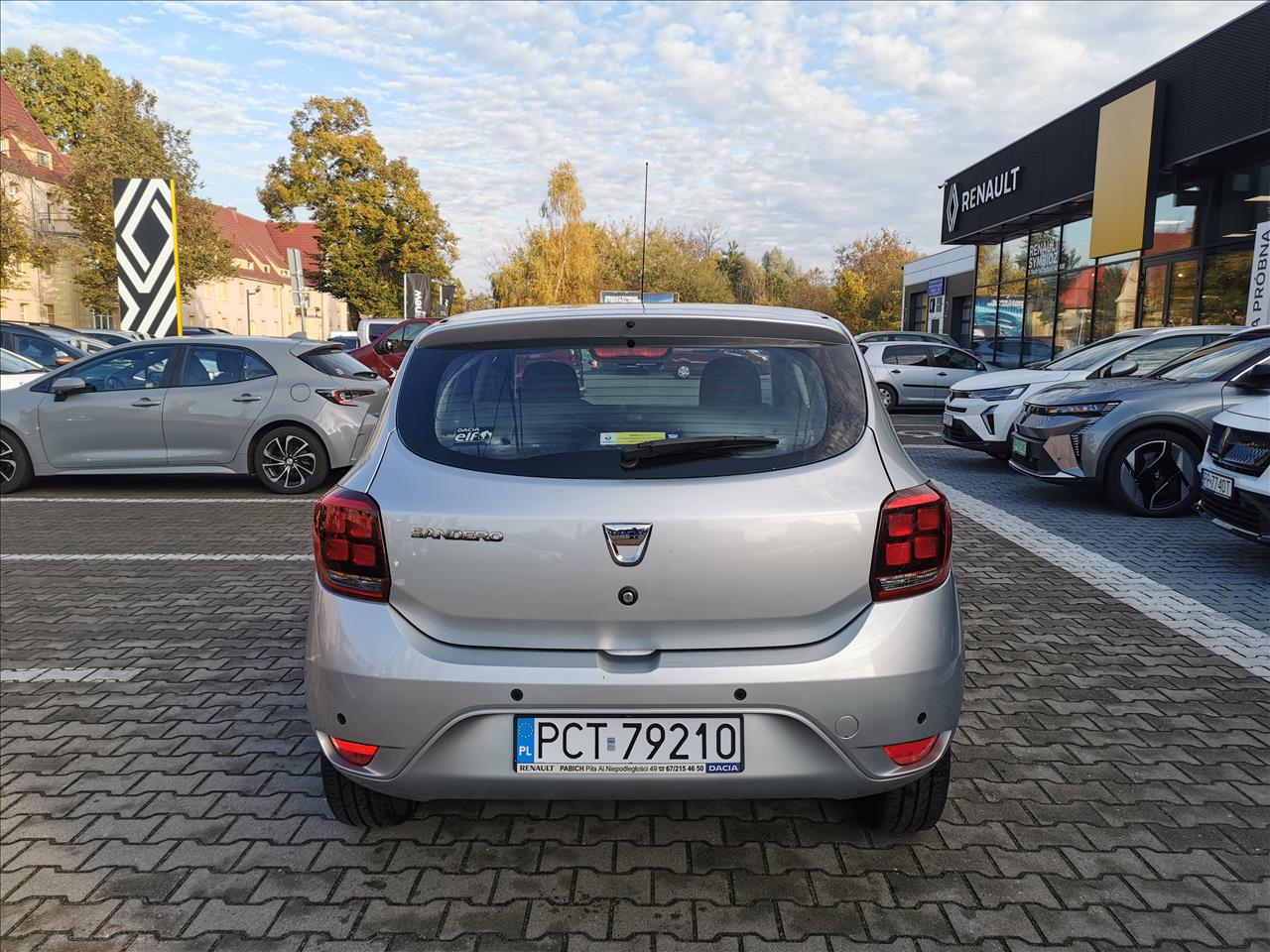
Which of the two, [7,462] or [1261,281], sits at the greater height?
[1261,281]

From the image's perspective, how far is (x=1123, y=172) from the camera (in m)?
18.0

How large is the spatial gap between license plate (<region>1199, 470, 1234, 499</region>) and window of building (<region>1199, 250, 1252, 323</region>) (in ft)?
37.6

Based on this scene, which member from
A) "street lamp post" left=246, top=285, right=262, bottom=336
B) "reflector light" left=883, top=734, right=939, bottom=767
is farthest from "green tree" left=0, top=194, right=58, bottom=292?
"reflector light" left=883, top=734, right=939, bottom=767

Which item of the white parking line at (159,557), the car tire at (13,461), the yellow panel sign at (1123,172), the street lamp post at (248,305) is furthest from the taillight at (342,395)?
the street lamp post at (248,305)

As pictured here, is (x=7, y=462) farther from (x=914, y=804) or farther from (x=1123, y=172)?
(x=1123, y=172)

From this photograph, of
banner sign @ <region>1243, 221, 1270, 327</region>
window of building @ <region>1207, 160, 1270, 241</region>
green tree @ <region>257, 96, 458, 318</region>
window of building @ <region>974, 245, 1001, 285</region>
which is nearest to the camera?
banner sign @ <region>1243, 221, 1270, 327</region>

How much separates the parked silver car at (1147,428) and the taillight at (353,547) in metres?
7.24

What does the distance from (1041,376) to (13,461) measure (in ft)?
34.7

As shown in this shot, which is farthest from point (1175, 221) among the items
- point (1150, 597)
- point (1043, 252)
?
point (1150, 597)

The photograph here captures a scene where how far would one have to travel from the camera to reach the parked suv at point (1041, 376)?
977 cm

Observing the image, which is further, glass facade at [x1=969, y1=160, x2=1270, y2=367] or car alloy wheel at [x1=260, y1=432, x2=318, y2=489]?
glass facade at [x1=969, y1=160, x2=1270, y2=367]

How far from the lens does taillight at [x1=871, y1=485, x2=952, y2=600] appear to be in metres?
2.47

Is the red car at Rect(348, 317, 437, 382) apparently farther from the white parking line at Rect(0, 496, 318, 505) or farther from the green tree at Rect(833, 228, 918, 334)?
the green tree at Rect(833, 228, 918, 334)

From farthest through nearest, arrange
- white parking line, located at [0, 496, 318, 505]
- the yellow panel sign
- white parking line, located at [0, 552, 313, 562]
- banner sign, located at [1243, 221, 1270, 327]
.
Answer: the yellow panel sign → banner sign, located at [1243, 221, 1270, 327] → white parking line, located at [0, 496, 318, 505] → white parking line, located at [0, 552, 313, 562]
